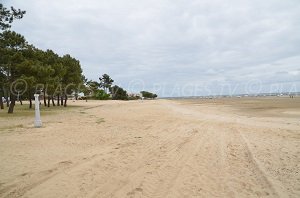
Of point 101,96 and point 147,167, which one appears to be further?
point 101,96

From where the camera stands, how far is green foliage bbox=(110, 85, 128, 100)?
334ft

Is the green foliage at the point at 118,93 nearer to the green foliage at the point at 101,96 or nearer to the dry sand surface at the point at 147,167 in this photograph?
the green foliage at the point at 101,96

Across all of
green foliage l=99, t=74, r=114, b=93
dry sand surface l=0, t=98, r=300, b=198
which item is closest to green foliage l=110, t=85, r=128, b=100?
green foliage l=99, t=74, r=114, b=93

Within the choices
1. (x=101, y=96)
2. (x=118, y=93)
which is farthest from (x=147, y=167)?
(x=118, y=93)

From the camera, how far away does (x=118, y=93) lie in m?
103

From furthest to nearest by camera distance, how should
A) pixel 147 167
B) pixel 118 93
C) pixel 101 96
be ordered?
pixel 118 93
pixel 101 96
pixel 147 167

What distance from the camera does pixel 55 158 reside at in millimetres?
7016

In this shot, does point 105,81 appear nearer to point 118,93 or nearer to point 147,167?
point 118,93

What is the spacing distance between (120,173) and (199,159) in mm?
2257

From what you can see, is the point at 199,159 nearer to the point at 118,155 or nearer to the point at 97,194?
the point at 118,155

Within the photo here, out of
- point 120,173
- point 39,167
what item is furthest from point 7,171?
point 120,173

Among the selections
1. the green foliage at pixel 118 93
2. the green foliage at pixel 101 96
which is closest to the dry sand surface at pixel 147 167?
the green foliage at pixel 101 96

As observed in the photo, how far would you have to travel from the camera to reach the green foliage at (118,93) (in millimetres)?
101775

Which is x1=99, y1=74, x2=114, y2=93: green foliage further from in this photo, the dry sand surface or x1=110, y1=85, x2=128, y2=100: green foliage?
the dry sand surface
